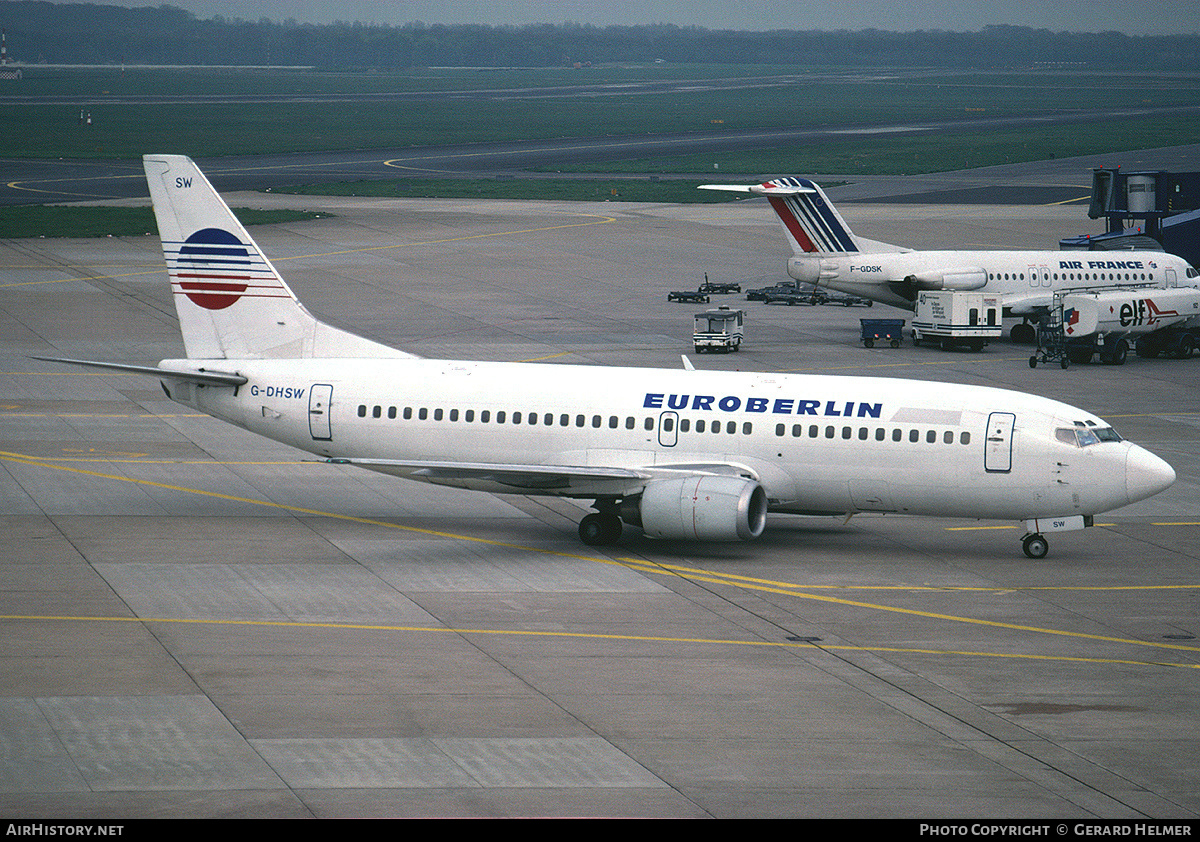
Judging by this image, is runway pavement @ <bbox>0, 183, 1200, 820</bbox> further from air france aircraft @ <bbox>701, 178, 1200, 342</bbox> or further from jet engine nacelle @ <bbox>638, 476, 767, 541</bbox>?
air france aircraft @ <bbox>701, 178, 1200, 342</bbox>

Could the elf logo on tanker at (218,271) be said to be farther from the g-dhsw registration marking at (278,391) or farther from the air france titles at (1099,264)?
the air france titles at (1099,264)

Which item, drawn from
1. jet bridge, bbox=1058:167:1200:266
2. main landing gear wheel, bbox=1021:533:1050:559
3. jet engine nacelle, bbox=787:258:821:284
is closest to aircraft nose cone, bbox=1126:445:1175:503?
main landing gear wheel, bbox=1021:533:1050:559

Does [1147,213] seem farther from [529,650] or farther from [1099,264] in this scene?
[529,650]

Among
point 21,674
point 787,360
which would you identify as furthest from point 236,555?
point 787,360

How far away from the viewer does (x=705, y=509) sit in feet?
120

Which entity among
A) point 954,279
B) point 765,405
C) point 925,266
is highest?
point 925,266

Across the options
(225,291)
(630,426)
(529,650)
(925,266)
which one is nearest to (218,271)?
(225,291)

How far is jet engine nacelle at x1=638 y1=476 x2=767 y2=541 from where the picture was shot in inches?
1431

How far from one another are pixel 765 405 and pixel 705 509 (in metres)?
3.51

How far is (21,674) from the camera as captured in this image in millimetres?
27312

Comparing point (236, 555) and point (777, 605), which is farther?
point (236, 555)

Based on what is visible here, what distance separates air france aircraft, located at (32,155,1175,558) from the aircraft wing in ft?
0.18

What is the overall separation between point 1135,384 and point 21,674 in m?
47.6

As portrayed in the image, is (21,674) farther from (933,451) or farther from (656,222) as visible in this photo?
(656,222)
